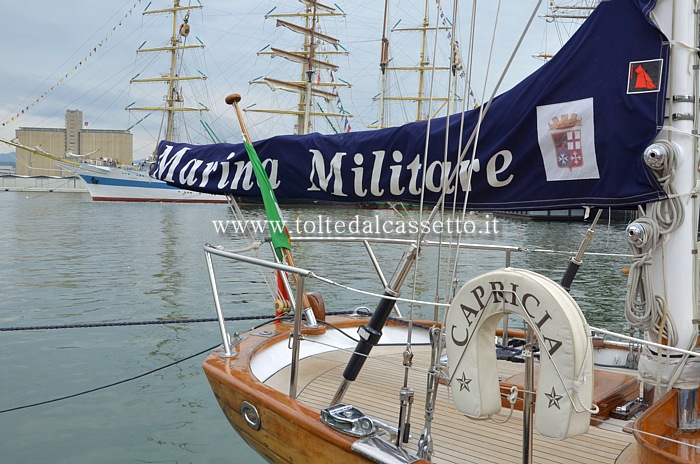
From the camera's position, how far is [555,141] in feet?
11.0

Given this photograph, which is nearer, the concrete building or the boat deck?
the boat deck

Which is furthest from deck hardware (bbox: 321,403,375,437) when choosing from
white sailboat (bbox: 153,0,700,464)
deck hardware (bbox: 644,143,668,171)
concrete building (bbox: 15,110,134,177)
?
concrete building (bbox: 15,110,134,177)

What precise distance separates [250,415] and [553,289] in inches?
85.0

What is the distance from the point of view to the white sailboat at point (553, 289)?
2.67m

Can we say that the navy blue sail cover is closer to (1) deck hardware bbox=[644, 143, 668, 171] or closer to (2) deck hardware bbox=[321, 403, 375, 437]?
(1) deck hardware bbox=[644, 143, 668, 171]

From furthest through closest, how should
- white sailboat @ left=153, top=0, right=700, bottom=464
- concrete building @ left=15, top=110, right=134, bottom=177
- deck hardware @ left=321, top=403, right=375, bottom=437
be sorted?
1. concrete building @ left=15, top=110, right=134, bottom=177
2. deck hardware @ left=321, top=403, right=375, bottom=437
3. white sailboat @ left=153, top=0, right=700, bottom=464

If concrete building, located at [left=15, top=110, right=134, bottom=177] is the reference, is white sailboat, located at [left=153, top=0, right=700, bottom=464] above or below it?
below

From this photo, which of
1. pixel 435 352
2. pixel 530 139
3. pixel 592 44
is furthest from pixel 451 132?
pixel 435 352

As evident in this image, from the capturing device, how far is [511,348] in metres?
4.91

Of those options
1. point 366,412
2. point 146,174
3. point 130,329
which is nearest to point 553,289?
point 366,412

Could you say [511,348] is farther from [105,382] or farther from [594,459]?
[105,382]

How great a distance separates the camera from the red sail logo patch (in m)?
3.07

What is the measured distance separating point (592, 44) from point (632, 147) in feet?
2.00

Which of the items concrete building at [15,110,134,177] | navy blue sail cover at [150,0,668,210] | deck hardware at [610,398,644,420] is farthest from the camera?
concrete building at [15,110,134,177]
